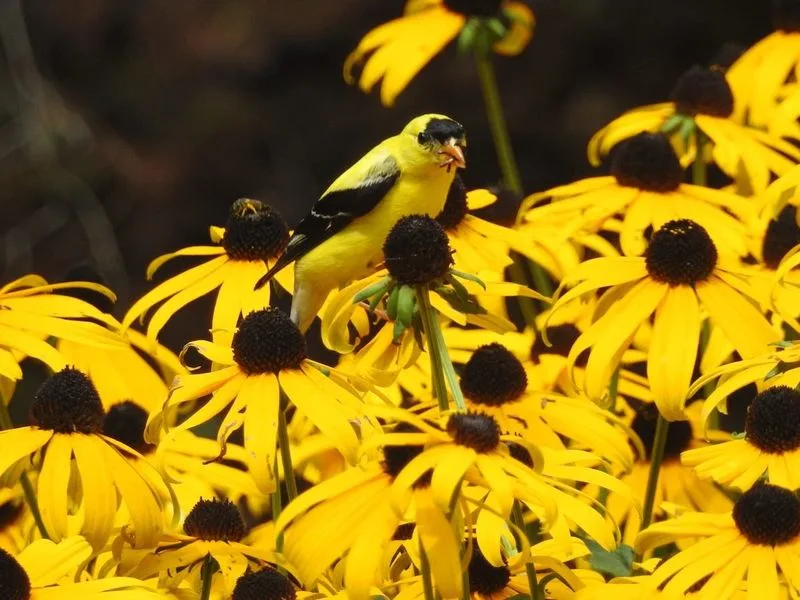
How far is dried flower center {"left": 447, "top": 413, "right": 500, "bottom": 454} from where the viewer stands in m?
1.48

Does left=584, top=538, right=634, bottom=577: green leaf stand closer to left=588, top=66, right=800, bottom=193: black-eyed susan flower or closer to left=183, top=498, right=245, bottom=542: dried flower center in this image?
left=183, top=498, right=245, bottom=542: dried flower center

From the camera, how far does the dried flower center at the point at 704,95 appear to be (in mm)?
2787

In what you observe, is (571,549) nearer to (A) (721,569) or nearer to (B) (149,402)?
(A) (721,569)

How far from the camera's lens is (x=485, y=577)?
1.72 metres

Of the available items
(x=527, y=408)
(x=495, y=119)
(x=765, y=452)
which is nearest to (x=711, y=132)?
(x=495, y=119)

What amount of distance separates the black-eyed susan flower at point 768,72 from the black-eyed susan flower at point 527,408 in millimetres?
873

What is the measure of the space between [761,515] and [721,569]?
0.20 feet

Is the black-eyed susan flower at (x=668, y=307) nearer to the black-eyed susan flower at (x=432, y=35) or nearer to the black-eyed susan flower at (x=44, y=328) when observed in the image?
the black-eyed susan flower at (x=44, y=328)

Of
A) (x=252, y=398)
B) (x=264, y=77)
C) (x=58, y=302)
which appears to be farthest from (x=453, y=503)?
(x=264, y=77)

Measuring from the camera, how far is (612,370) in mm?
1985

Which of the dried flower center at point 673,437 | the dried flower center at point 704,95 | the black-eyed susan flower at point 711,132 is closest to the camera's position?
the dried flower center at point 673,437

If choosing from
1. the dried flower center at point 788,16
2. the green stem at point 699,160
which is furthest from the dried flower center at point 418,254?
the dried flower center at point 788,16

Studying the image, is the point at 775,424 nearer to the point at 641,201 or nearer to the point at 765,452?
the point at 765,452

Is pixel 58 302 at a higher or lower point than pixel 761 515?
higher
